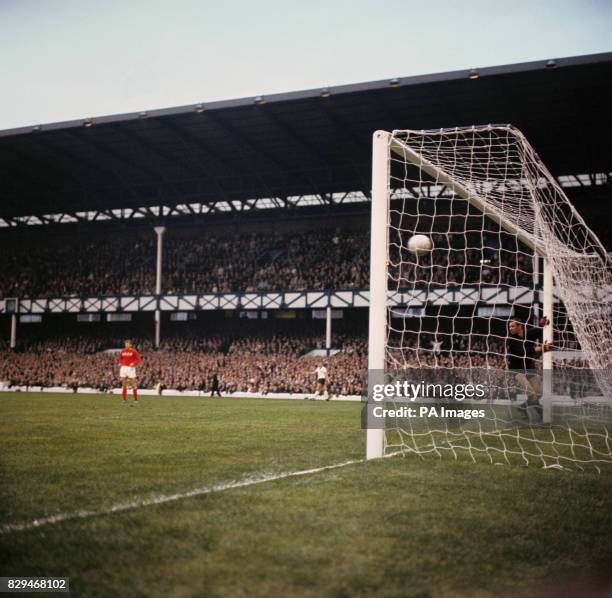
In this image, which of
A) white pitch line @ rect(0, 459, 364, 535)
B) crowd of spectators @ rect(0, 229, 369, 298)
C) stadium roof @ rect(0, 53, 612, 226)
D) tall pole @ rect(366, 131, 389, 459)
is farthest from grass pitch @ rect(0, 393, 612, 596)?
crowd of spectators @ rect(0, 229, 369, 298)

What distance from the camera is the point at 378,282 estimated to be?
789 cm

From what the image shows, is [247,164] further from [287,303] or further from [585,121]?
[585,121]

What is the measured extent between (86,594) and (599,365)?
9237mm

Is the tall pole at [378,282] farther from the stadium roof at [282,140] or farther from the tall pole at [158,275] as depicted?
the tall pole at [158,275]

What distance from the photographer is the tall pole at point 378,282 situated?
7.67 meters

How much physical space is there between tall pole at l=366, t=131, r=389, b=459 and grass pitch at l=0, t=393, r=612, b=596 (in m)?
0.49

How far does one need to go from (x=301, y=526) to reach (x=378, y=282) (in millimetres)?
4015

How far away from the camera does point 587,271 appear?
39.5ft

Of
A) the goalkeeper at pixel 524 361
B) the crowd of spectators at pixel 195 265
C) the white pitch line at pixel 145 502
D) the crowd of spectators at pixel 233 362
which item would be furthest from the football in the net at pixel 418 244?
the crowd of spectators at pixel 195 265

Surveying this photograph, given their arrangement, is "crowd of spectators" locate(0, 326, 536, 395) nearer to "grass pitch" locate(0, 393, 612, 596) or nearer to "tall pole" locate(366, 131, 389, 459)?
"tall pole" locate(366, 131, 389, 459)

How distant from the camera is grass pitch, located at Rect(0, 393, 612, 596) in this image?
337cm

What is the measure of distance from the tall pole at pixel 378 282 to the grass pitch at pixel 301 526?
0.49 meters

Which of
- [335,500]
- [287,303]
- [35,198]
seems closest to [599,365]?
[335,500]

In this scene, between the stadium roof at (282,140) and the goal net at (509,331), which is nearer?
the goal net at (509,331)
